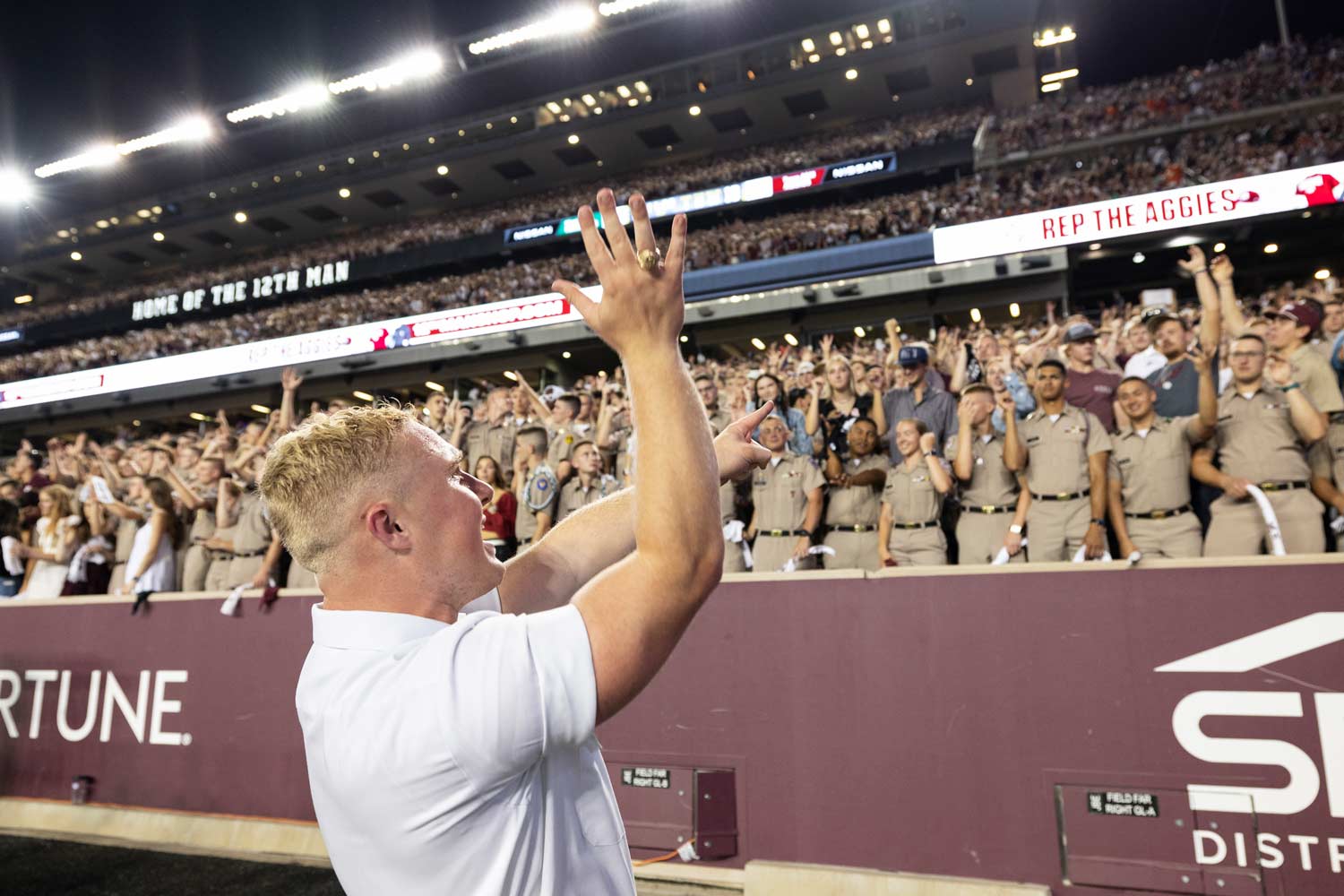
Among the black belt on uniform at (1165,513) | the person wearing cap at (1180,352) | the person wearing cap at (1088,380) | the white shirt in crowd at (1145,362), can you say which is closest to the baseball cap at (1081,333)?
the person wearing cap at (1088,380)

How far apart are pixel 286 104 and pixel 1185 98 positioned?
1364 inches

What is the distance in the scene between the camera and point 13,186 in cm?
3189

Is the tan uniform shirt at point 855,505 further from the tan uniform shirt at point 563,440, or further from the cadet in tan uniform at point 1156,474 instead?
the tan uniform shirt at point 563,440

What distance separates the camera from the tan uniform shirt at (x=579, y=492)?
6.27 m

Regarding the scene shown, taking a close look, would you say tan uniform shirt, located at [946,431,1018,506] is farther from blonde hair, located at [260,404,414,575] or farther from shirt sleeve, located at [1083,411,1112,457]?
blonde hair, located at [260,404,414,575]

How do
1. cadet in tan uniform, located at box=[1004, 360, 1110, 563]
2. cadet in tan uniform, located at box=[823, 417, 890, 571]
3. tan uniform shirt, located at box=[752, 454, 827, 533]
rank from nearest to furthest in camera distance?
cadet in tan uniform, located at box=[1004, 360, 1110, 563]
cadet in tan uniform, located at box=[823, 417, 890, 571]
tan uniform shirt, located at box=[752, 454, 827, 533]

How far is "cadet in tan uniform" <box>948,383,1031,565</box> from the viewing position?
16.6 feet

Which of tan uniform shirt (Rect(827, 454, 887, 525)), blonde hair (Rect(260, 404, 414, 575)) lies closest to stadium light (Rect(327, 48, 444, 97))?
tan uniform shirt (Rect(827, 454, 887, 525))

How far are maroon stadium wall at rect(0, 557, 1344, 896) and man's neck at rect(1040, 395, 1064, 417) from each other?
6.02 feet

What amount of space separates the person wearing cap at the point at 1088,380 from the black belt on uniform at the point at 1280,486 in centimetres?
106

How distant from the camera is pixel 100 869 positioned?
4.41 m

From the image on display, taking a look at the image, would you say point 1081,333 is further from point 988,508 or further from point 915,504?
point 915,504

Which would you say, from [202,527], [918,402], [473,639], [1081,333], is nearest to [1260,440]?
[1081,333]

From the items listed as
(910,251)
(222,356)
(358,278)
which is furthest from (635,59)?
(222,356)
